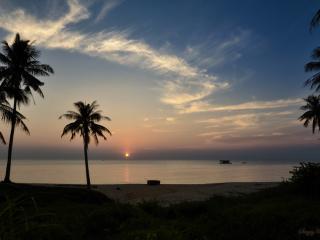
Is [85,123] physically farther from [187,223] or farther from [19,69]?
[187,223]

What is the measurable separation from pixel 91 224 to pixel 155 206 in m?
4.07

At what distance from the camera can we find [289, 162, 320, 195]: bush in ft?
44.8

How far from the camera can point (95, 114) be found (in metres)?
38.7

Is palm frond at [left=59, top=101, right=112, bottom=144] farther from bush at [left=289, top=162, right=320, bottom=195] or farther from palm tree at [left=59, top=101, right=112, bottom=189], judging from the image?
bush at [left=289, top=162, right=320, bottom=195]

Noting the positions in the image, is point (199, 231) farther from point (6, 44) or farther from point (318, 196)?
point (6, 44)

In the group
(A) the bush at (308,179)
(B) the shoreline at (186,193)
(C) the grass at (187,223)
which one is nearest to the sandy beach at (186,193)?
(B) the shoreline at (186,193)

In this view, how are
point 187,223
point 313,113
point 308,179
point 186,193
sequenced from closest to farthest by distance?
1. point 187,223
2. point 308,179
3. point 186,193
4. point 313,113

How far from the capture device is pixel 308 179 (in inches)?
554

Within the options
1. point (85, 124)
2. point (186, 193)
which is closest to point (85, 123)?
point (85, 124)

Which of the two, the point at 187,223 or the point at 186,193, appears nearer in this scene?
the point at 187,223

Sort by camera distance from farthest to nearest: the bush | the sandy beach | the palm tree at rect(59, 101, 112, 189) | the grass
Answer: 1. the palm tree at rect(59, 101, 112, 189)
2. the sandy beach
3. the bush
4. the grass

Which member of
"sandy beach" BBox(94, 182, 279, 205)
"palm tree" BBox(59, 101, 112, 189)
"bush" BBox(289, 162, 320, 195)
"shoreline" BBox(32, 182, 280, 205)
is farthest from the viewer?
"palm tree" BBox(59, 101, 112, 189)

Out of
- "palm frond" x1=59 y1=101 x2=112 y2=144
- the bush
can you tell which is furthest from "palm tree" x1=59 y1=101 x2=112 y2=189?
the bush

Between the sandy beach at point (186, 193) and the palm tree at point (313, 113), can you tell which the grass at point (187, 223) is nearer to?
the sandy beach at point (186, 193)
